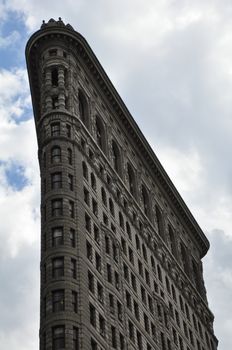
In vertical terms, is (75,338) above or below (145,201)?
below

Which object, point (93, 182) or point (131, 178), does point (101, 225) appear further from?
point (131, 178)

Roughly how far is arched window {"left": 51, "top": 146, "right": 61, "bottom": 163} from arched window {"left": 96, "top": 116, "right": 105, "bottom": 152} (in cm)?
1440

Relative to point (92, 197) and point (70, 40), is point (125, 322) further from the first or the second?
point (70, 40)

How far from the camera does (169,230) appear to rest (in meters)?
128

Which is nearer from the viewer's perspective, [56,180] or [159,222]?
[56,180]

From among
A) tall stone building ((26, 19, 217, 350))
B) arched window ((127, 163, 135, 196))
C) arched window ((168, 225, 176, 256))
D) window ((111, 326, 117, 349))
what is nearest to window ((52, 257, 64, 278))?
tall stone building ((26, 19, 217, 350))

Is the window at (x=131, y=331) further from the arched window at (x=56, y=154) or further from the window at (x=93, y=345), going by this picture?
the arched window at (x=56, y=154)

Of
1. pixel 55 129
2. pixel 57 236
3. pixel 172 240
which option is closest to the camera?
pixel 57 236

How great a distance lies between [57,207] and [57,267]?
8655 millimetres

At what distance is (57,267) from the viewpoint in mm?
80875

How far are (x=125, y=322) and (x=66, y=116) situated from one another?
27067 millimetres

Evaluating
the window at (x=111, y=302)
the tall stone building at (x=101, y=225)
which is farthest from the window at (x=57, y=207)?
the window at (x=111, y=302)

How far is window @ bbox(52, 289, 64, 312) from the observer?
253 feet

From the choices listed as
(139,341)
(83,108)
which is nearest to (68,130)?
(83,108)
